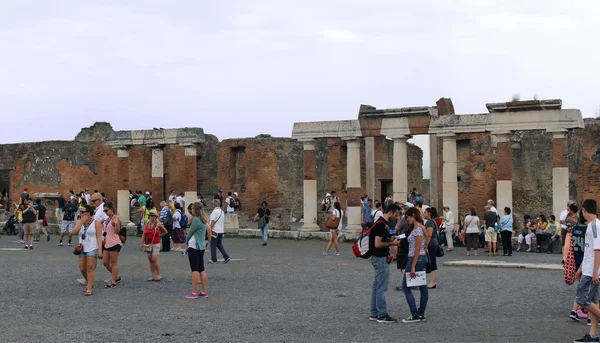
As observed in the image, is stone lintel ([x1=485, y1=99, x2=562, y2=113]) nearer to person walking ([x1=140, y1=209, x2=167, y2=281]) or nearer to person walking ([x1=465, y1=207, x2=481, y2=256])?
person walking ([x1=465, y1=207, x2=481, y2=256])

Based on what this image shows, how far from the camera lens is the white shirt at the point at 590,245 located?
9164mm

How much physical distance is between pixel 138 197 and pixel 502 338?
85.6 ft

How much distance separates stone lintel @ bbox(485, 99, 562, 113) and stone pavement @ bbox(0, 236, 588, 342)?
8.12 meters

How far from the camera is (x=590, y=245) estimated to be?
30.7 feet

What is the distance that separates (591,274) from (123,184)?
25098 millimetres

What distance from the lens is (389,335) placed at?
32.0ft

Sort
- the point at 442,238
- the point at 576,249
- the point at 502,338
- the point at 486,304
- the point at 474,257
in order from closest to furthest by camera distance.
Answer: the point at 502,338
the point at 576,249
the point at 486,304
the point at 474,257
the point at 442,238

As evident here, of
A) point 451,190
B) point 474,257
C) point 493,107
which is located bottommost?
point 474,257

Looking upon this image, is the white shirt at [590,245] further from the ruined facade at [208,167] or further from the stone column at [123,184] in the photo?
the ruined facade at [208,167]

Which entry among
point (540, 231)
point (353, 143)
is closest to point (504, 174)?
point (540, 231)

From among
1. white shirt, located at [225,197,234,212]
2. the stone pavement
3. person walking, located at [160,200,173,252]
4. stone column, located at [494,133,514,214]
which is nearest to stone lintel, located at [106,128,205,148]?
white shirt, located at [225,197,234,212]

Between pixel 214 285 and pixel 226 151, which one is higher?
pixel 226 151

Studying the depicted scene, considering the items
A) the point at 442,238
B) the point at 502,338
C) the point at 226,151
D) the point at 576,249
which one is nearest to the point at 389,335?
the point at 502,338

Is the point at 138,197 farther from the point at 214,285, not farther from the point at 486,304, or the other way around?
the point at 486,304
